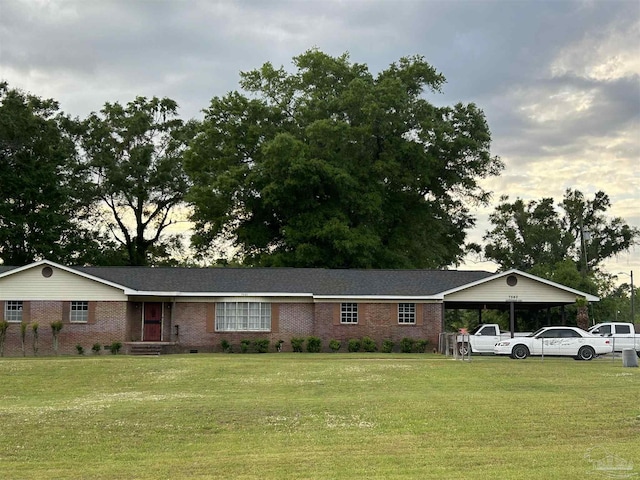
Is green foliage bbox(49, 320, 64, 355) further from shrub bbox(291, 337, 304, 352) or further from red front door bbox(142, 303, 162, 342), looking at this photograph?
shrub bbox(291, 337, 304, 352)

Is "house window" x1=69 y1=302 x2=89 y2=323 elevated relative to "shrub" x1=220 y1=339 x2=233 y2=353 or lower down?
elevated

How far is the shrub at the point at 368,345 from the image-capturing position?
1510 inches

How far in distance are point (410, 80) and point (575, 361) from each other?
99.6 ft

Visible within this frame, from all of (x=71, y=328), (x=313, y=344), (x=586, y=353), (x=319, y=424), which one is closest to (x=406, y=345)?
(x=313, y=344)

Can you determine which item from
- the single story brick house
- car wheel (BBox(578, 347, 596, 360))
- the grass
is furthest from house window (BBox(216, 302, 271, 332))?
car wheel (BBox(578, 347, 596, 360))

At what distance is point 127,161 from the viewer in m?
60.3

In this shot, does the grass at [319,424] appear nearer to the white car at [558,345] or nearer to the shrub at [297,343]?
the white car at [558,345]

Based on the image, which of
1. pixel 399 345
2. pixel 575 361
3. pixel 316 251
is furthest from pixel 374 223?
pixel 575 361

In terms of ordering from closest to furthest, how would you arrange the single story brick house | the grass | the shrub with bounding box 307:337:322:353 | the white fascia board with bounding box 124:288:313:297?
the grass → the white fascia board with bounding box 124:288:313:297 → the shrub with bounding box 307:337:322:353 → the single story brick house

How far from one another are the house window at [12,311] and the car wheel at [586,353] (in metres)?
25.8

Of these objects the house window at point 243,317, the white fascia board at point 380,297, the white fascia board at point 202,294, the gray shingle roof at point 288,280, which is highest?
the gray shingle roof at point 288,280

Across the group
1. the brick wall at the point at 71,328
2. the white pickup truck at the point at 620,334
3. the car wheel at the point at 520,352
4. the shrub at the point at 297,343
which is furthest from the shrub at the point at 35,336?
the white pickup truck at the point at 620,334

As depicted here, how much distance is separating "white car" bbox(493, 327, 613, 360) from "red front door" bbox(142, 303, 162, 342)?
55.8 ft

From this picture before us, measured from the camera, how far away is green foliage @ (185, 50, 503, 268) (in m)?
50.8
